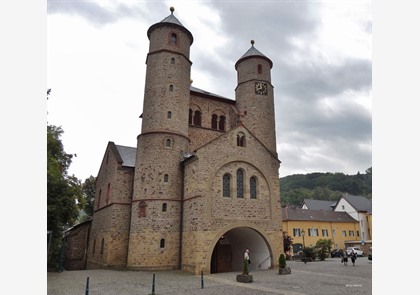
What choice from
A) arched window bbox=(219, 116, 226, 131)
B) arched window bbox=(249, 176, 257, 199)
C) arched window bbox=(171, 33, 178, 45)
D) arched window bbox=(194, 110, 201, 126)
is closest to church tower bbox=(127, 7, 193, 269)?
arched window bbox=(171, 33, 178, 45)

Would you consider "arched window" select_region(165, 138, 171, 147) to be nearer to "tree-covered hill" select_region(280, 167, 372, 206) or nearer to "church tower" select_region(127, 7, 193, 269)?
A: "church tower" select_region(127, 7, 193, 269)

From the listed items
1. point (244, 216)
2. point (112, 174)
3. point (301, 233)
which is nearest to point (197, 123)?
point (112, 174)

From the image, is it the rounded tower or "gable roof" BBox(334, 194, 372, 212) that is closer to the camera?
the rounded tower

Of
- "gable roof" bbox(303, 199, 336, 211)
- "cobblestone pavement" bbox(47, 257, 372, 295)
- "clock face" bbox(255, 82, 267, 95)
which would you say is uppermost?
"clock face" bbox(255, 82, 267, 95)

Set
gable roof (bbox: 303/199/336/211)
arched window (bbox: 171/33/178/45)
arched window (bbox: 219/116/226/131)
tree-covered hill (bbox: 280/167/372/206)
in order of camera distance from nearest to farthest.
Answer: arched window (bbox: 171/33/178/45) → arched window (bbox: 219/116/226/131) → gable roof (bbox: 303/199/336/211) → tree-covered hill (bbox: 280/167/372/206)

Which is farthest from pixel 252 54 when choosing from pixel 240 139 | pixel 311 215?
pixel 311 215

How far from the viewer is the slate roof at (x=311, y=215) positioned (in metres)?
49.8

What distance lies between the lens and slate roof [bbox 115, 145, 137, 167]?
2665 cm

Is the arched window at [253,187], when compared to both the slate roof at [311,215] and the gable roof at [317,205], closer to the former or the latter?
the slate roof at [311,215]

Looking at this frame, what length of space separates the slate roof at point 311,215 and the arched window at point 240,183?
94.9ft

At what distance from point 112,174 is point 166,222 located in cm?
756

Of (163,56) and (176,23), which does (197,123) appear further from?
(176,23)

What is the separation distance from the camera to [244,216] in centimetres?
2161

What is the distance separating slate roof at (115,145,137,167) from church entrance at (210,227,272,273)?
9979mm
